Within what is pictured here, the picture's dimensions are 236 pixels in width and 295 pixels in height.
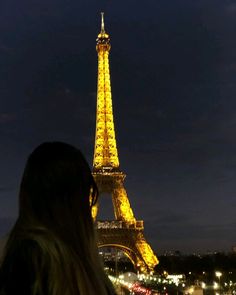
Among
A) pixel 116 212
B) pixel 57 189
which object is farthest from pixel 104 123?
pixel 57 189

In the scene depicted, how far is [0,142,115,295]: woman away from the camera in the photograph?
1.94 meters

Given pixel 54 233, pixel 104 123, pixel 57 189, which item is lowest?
pixel 54 233

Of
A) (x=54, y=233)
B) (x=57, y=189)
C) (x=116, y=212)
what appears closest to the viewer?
(x=54, y=233)

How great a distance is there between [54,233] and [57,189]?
18cm

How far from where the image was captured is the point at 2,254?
204 centimetres

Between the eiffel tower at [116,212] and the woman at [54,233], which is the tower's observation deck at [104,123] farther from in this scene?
the woman at [54,233]

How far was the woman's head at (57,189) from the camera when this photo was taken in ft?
7.11

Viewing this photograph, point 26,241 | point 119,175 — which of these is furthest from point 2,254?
point 119,175

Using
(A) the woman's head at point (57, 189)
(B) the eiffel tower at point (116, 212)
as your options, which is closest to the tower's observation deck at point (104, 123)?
(B) the eiffel tower at point (116, 212)

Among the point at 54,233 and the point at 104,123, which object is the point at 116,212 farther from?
the point at 54,233

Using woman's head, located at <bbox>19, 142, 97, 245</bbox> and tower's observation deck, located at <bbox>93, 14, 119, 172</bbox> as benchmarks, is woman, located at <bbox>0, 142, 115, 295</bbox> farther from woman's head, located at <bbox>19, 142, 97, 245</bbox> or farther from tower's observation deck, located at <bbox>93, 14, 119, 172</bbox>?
tower's observation deck, located at <bbox>93, 14, 119, 172</bbox>

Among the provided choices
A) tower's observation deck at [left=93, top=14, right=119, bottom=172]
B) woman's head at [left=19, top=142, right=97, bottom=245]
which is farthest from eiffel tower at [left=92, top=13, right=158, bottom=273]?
woman's head at [left=19, top=142, right=97, bottom=245]

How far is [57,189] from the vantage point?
7.26 ft

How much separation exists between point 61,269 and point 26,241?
0.15m
